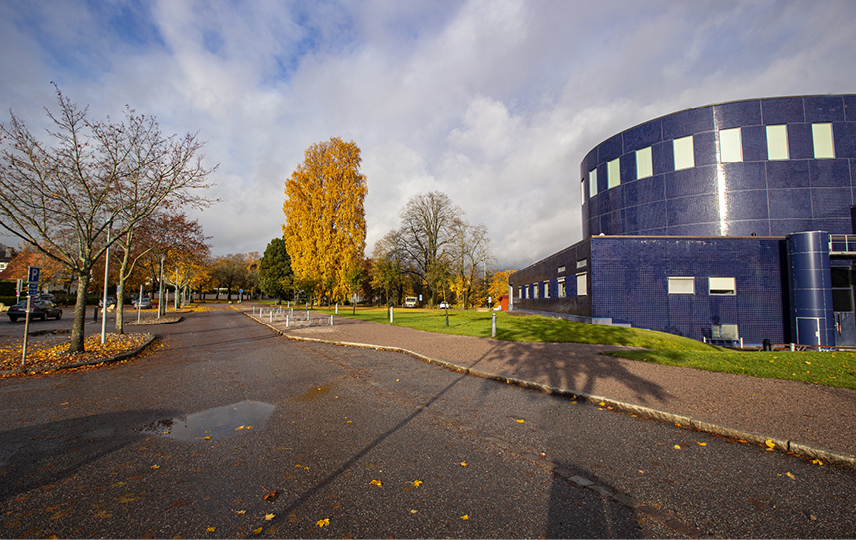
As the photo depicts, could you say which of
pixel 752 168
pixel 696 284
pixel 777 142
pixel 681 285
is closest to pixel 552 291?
pixel 681 285

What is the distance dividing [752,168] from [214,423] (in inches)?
1290

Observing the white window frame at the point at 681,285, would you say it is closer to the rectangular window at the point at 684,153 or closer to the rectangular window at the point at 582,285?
the rectangular window at the point at 582,285

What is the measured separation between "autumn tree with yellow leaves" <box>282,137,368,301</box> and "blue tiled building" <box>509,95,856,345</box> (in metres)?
19.0

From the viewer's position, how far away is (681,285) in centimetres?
2047

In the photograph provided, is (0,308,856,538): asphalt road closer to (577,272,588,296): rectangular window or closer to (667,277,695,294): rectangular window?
(577,272,588,296): rectangular window

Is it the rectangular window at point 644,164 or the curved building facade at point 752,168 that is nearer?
the curved building facade at point 752,168

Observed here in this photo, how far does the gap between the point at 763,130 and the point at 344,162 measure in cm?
3514

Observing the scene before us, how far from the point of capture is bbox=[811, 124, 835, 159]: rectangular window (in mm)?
24656

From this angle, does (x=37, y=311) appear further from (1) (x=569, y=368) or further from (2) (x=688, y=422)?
(2) (x=688, y=422)

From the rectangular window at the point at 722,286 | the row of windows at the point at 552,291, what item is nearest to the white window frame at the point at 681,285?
the rectangular window at the point at 722,286

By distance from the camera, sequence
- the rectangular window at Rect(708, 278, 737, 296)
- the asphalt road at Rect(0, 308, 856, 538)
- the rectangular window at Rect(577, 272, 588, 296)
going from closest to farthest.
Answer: the asphalt road at Rect(0, 308, 856, 538) < the rectangular window at Rect(708, 278, 737, 296) < the rectangular window at Rect(577, 272, 588, 296)

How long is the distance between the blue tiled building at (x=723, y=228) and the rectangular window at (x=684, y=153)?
2.5 inches

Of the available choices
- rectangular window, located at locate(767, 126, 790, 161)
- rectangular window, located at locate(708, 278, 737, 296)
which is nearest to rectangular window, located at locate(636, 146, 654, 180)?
rectangular window, located at locate(767, 126, 790, 161)

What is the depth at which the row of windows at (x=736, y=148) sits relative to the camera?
81.5ft
